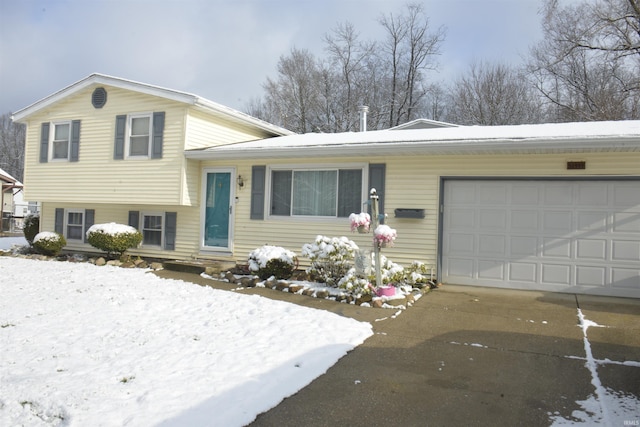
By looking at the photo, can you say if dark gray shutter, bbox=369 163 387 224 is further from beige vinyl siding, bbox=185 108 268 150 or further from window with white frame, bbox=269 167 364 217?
beige vinyl siding, bbox=185 108 268 150

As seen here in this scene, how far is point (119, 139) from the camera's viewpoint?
11.9 meters

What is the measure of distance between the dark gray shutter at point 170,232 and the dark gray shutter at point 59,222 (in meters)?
3.79

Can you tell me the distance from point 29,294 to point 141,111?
5727mm

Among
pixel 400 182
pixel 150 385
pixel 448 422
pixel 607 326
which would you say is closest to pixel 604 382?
pixel 448 422

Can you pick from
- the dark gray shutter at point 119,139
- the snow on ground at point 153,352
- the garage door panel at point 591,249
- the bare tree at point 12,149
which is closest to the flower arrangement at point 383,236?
the snow on ground at point 153,352

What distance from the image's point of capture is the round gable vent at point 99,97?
40.1 ft

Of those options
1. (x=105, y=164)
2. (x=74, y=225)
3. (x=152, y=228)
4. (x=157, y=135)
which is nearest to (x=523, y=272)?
(x=157, y=135)

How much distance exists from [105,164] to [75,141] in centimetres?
133

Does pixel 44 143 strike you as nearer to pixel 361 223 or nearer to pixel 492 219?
pixel 361 223

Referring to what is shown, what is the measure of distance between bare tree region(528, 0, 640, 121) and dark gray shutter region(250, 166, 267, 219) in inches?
577

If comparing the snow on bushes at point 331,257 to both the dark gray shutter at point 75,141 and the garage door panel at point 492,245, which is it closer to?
the garage door panel at point 492,245

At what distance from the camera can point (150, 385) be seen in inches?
158

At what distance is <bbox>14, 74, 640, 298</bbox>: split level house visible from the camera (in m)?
8.16

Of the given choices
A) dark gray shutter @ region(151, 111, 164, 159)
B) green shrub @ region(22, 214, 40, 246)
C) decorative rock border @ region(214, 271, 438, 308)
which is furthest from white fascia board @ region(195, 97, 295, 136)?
green shrub @ region(22, 214, 40, 246)
